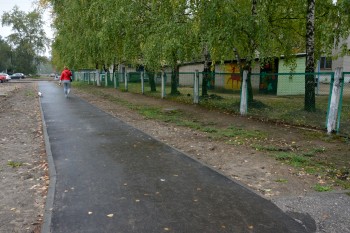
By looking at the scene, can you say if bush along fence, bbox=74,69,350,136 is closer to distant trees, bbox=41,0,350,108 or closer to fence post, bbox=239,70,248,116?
fence post, bbox=239,70,248,116

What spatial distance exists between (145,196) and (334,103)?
21.0 ft

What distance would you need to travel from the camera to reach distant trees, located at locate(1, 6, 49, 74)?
86.3 m

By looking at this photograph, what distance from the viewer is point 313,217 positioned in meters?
4.12

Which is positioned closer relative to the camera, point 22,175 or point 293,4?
point 22,175

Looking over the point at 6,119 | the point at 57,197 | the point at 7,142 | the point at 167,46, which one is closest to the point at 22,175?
the point at 57,197

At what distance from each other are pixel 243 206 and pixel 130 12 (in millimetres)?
12624

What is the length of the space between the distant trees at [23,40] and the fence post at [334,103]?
89324 millimetres

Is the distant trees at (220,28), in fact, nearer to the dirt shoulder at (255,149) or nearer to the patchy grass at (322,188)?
the dirt shoulder at (255,149)

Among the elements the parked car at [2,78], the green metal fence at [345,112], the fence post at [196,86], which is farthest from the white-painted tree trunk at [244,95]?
the parked car at [2,78]

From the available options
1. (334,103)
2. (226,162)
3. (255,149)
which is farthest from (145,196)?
(334,103)

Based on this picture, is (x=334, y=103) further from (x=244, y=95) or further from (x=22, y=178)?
(x=22, y=178)

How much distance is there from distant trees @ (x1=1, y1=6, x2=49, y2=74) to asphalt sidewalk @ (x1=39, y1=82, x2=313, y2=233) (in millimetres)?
89440

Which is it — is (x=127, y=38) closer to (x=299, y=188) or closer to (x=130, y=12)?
(x=130, y=12)

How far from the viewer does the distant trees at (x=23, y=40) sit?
86312 mm
